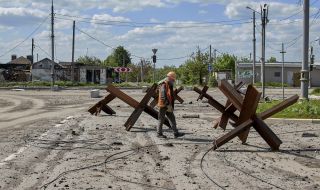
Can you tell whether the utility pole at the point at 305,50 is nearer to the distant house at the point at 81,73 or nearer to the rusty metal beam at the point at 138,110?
the rusty metal beam at the point at 138,110

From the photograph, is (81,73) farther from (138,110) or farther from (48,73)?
(138,110)

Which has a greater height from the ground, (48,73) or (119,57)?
(119,57)

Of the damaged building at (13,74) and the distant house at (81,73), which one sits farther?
the damaged building at (13,74)

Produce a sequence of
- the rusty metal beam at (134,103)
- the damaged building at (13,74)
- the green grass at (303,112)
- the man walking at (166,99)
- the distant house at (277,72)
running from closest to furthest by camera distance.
Answer: the man walking at (166,99)
the rusty metal beam at (134,103)
the green grass at (303,112)
the distant house at (277,72)
the damaged building at (13,74)

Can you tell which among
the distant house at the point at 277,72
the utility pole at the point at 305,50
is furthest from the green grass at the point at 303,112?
the distant house at the point at 277,72

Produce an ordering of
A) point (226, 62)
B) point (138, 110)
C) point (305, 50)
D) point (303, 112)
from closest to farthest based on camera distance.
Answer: point (138, 110), point (303, 112), point (305, 50), point (226, 62)

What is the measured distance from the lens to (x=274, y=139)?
11.8 m

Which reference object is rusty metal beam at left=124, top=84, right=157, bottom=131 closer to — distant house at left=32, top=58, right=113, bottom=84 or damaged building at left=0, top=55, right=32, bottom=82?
distant house at left=32, top=58, right=113, bottom=84

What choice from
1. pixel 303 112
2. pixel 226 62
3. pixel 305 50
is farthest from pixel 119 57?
pixel 303 112

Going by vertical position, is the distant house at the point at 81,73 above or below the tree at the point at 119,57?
below

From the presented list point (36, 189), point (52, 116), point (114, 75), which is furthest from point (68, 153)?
point (114, 75)

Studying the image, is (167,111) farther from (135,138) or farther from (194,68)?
(194,68)

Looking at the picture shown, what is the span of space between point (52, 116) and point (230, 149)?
11.9m

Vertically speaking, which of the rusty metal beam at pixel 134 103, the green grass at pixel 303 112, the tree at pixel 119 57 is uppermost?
the tree at pixel 119 57
